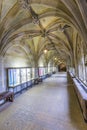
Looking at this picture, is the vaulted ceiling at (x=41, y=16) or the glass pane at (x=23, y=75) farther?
the glass pane at (x=23, y=75)

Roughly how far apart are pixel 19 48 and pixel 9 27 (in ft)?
12.5

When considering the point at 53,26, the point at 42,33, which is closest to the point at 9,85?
the point at 42,33

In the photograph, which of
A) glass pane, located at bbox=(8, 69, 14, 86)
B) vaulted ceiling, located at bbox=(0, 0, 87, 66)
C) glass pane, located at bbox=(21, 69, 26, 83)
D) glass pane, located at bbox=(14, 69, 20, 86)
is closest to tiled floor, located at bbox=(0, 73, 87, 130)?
vaulted ceiling, located at bbox=(0, 0, 87, 66)

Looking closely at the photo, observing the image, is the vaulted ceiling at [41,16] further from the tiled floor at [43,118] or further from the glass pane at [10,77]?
the tiled floor at [43,118]

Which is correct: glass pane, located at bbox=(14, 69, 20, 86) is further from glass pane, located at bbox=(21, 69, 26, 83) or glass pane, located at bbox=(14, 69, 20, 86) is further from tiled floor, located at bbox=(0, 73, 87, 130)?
tiled floor, located at bbox=(0, 73, 87, 130)

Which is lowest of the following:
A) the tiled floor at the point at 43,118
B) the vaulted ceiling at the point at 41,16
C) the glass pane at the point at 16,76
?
the tiled floor at the point at 43,118

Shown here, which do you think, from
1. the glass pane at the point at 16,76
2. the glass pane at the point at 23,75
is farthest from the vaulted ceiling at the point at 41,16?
the glass pane at the point at 23,75

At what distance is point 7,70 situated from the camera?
313 inches

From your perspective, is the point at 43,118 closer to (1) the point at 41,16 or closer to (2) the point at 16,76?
(1) the point at 41,16

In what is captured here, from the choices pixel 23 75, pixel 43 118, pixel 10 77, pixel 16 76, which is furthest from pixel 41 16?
pixel 23 75

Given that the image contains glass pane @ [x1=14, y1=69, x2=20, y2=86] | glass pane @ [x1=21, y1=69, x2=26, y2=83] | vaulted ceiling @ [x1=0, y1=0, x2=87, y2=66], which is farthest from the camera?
glass pane @ [x1=21, y1=69, x2=26, y2=83]

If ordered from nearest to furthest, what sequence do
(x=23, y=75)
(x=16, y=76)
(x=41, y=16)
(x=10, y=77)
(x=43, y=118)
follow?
(x=43, y=118) → (x=41, y=16) → (x=10, y=77) → (x=16, y=76) → (x=23, y=75)

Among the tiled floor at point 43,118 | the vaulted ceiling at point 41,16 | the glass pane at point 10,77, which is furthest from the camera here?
the glass pane at point 10,77

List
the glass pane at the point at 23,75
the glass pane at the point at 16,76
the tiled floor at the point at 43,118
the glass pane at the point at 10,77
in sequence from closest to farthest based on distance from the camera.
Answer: the tiled floor at the point at 43,118, the glass pane at the point at 10,77, the glass pane at the point at 16,76, the glass pane at the point at 23,75
